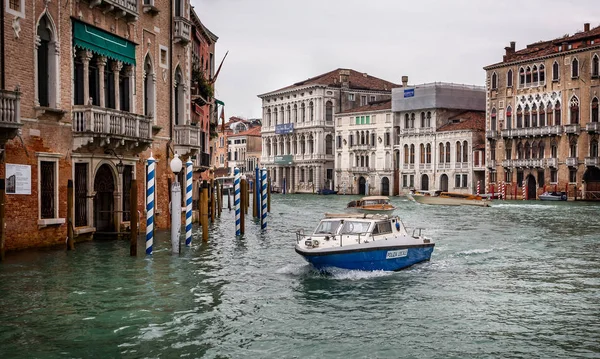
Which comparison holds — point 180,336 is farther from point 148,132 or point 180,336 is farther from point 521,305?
point 148,132

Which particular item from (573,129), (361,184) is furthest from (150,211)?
(361,184)

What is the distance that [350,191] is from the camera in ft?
225

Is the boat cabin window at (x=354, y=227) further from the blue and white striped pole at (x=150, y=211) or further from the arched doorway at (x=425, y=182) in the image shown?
the arched doorway at (x=425, y=182)

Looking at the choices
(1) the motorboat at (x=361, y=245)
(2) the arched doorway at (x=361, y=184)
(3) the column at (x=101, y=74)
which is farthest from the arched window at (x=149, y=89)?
(2) the arched doorway at (x=361, y=184)

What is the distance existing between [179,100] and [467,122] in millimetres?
38360

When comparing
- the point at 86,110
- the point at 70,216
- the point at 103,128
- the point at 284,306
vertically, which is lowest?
the point at 284,306

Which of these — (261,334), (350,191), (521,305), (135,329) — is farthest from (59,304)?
(350,191)

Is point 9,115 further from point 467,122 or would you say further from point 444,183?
point 444,183

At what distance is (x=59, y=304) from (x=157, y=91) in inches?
432

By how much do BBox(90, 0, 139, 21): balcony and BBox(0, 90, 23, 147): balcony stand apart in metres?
4.21

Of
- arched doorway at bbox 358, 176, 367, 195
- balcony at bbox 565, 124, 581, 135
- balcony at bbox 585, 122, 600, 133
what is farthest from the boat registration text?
arched doorway at bbox 358, 176, 367, 195

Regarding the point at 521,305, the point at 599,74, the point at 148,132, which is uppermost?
the point at 599,74

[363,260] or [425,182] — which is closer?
[363,260]

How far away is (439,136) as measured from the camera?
5922 cm
